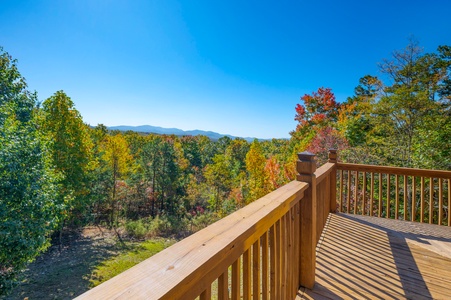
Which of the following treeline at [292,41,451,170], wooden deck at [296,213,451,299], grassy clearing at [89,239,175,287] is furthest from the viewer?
grassy clearing at [89,239,175,287]

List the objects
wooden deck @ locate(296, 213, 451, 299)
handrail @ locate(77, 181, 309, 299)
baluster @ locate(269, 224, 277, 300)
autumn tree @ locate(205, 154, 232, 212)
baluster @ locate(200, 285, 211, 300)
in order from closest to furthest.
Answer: handrail @ locate(77, 181, 309, 299)
baluster @ locate(200, 285, 211, 300)
baluster @ locate(269, 224, 277, 300)
wooden deck @ locate(296, 213, 451, 299)
autumn tree @ locate(205, 154, 232, 212)

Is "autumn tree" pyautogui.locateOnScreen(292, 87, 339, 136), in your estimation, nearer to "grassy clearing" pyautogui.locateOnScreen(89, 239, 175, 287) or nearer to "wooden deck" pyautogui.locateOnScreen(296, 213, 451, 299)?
"grassy clearing" pyautogui.locateOnScreen(89, 239, 175, 287)

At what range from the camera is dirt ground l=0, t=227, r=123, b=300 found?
9035 mm

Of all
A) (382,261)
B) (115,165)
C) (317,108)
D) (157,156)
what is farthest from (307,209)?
(157,156)

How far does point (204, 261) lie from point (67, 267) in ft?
47.0

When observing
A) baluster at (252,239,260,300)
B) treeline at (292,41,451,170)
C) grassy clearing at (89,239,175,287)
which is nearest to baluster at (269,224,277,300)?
baluster at (252,239,260,300)

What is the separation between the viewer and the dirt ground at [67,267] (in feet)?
29.6

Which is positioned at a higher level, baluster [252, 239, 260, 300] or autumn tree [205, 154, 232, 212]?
baluster [252, 239, 260, 300]

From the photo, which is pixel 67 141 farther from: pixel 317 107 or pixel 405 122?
pixel 317 107

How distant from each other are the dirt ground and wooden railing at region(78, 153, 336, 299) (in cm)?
1093

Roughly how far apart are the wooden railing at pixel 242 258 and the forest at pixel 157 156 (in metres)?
6.31

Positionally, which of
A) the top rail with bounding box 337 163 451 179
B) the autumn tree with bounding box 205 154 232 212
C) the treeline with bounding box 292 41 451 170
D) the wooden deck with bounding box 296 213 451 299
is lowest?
the autumn tree with bounding box 205 154 232 212

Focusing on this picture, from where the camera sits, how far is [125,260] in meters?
11.8

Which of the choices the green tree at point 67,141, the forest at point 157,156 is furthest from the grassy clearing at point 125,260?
the green tree at point 67,141
